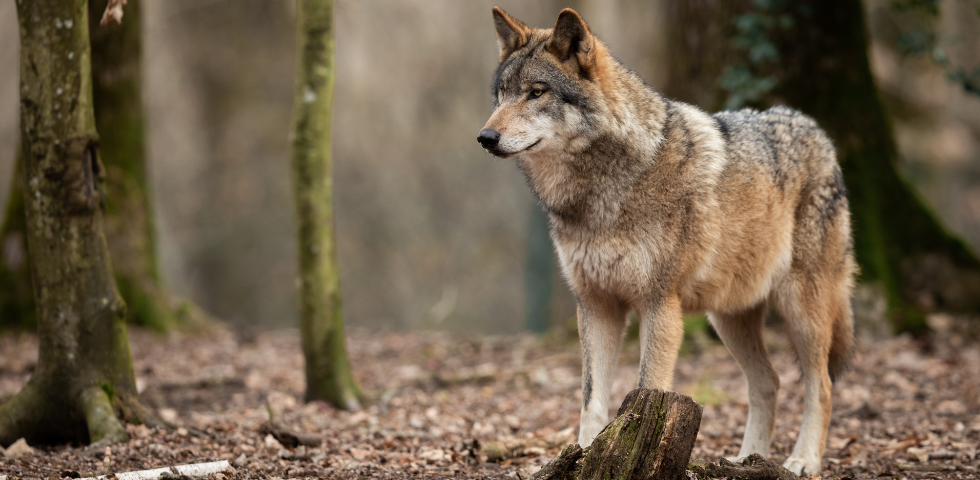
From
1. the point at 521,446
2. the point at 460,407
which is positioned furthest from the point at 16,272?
the point at 521,446

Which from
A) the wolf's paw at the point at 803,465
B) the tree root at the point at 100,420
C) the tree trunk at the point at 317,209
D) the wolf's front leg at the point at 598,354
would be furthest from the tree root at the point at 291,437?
the wolf's paw at the point at 803,465

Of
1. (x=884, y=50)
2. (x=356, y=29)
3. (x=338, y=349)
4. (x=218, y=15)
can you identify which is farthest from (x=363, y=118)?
(x=338, y=349)

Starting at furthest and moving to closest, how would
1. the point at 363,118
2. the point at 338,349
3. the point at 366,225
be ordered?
the point at 366,225 → the point at 363,118 → the point at 338,349

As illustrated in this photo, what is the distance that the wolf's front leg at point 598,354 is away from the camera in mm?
3979

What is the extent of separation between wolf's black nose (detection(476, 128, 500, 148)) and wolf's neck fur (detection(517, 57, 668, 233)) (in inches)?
15.1

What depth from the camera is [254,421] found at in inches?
208

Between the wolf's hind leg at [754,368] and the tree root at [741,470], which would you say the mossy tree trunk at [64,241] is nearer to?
the tree root at [741,470]

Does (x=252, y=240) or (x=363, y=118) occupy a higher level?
(x=363, y=118)

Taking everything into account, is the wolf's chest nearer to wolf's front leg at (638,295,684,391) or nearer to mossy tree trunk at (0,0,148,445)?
wolf's front leg at (638,295,684,391)

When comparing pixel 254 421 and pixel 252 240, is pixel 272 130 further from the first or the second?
pixel 254 421

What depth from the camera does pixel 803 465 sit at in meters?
4.27

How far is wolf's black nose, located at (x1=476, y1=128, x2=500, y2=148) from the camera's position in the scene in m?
3.71

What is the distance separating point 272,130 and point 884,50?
45.5 feet

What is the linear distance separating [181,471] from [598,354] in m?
2.15
